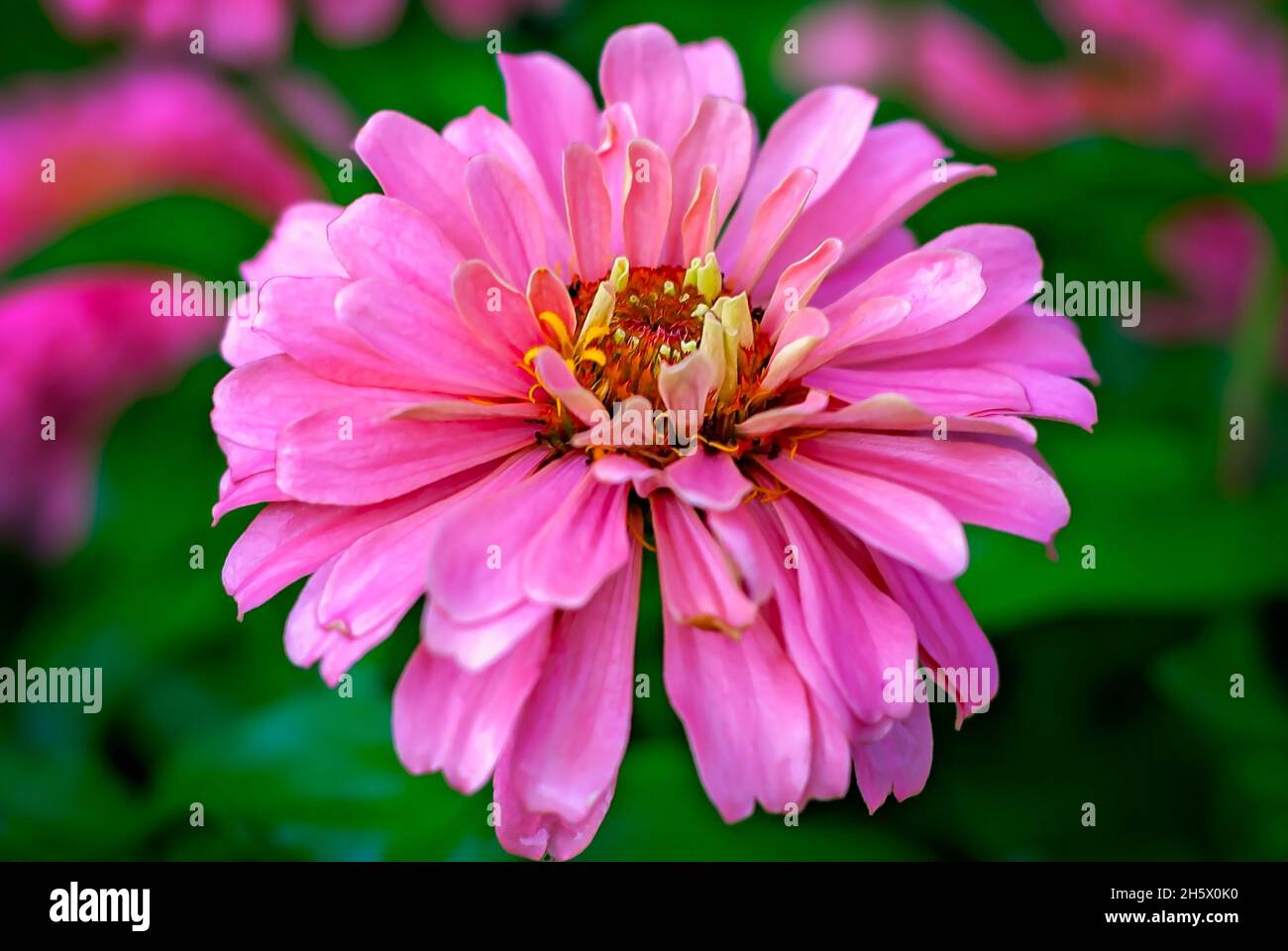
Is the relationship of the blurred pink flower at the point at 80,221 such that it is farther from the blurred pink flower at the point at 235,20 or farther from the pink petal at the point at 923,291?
the pink petal at the point at 923,291

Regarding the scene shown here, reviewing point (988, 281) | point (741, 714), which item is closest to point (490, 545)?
point (741, 714)

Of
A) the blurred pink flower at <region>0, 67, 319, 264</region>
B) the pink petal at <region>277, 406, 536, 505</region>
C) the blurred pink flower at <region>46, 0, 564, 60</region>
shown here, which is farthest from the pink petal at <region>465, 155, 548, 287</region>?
the blurred pink flower at <region>0, 67, 319, 264</region>

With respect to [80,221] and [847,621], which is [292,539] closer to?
[847,621]

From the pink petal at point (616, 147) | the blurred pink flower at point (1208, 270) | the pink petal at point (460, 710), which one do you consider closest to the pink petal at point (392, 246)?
the pink petal at point (616, 147)

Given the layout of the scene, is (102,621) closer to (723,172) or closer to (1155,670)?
(723,172)

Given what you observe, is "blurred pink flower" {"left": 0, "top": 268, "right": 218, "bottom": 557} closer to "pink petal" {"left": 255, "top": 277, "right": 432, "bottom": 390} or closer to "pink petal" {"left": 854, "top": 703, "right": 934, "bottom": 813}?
"pink petal" {"left": 255, "top": 277, "right": 432, "bottom": 390}

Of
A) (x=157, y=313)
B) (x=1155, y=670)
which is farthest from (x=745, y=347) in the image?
(x=157, y=313)
